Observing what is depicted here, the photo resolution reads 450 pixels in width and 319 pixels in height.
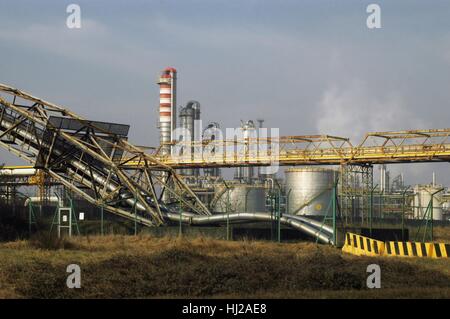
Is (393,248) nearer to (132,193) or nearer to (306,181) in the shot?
(132,193)

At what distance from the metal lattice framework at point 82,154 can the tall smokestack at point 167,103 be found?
44.1 m

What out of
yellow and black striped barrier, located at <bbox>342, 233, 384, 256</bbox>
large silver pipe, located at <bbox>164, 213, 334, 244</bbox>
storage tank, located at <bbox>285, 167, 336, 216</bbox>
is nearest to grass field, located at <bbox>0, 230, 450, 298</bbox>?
yellow and black striped barrier, located at <bbox>342, 233, 384, 256</bbox>

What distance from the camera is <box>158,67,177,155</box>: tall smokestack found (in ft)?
279

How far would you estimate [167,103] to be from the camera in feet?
284

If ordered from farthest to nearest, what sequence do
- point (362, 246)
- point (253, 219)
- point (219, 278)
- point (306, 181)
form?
point (306, 181) < point (253, 219) < point (362, 246) < point (219, 278)

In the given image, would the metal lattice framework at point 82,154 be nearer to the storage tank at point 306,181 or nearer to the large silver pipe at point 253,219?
the large silver pipe at point 253,219

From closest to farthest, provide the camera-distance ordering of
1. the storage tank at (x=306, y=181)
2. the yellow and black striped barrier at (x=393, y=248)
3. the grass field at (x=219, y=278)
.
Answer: the grass field at (x=219, y=278), the yellow and black striped barrier at (x=393, y=248), the storage tank at (x=306, y=181)

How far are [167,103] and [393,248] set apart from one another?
63.0 m

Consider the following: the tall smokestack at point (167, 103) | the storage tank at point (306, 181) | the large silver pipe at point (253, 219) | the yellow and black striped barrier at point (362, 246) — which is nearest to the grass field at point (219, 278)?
the yellow and black striped barrier at point (362, 246)

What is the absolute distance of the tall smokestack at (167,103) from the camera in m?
85.0

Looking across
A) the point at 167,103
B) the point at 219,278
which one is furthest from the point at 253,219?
the point at 167,103

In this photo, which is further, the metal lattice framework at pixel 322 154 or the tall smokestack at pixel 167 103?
the tall smokestack at pixel 167 103
